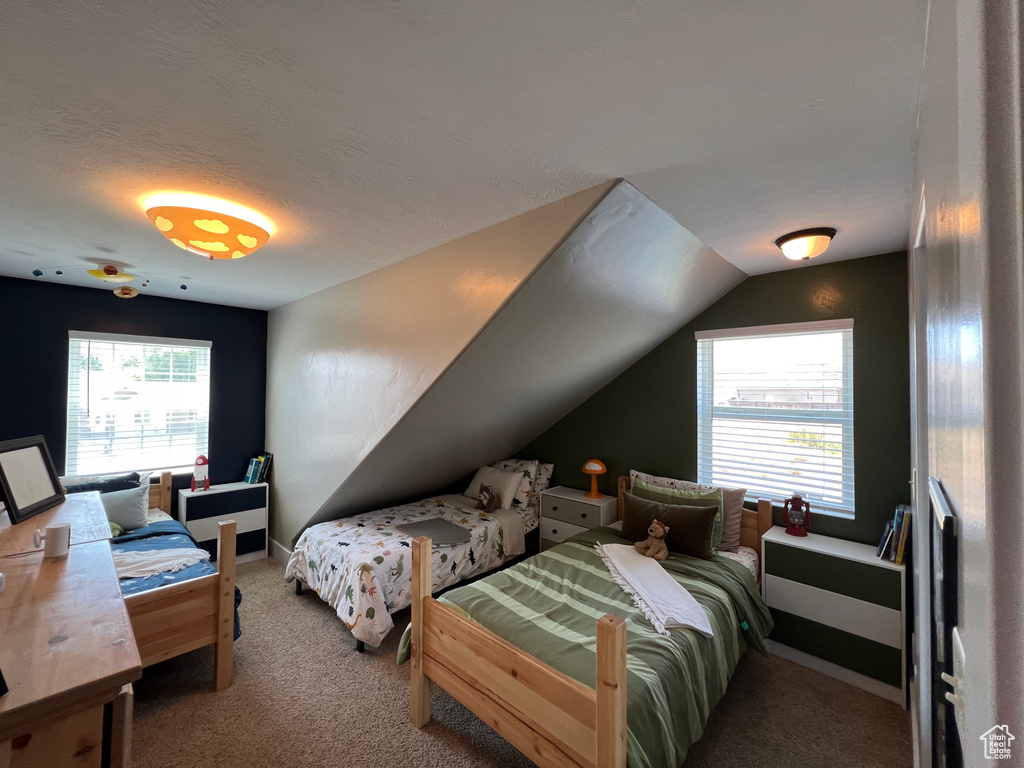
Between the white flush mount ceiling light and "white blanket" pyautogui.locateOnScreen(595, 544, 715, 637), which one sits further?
the white flush mount ceiling light

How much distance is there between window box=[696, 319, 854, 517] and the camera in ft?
8.66

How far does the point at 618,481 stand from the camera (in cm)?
346

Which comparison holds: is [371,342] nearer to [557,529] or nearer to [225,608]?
[225,608]

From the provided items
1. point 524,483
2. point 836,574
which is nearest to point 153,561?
→ point 524,483

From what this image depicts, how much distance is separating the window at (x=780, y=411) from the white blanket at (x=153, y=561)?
337 cm

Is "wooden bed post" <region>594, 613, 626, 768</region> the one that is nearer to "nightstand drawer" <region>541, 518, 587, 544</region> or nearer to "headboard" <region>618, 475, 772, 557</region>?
"headboard" <region>618, 475, 772, 557</region>

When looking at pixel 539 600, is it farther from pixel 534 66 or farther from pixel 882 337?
pixel 882 337

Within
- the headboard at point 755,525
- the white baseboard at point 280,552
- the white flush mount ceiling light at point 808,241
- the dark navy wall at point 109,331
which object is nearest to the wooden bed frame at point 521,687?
the headboard at point 755,525

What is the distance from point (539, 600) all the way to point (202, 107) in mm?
2295

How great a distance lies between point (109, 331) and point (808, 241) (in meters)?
4.85

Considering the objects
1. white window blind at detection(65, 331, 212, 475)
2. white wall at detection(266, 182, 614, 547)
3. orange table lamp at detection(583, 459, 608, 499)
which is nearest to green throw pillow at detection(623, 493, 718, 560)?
orange table lamp at detection(583, 459, 608, 499)

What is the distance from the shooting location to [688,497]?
9.32 feet

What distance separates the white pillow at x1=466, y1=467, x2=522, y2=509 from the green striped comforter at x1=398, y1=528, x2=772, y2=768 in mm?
1107

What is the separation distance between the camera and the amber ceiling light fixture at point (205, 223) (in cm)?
174
